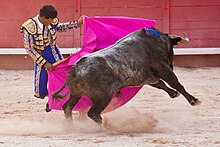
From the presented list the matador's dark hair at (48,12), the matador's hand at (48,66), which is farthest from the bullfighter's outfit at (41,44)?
the matador's dark hair at (48,12)

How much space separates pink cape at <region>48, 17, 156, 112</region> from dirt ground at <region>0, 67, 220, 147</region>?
17 centimetres

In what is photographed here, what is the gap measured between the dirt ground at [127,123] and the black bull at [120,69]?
235 mm

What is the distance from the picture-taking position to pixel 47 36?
17.5 ft

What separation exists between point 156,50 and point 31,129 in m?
1.23

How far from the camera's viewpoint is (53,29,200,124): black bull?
4691 mm

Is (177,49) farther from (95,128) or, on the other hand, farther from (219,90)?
(95,128)

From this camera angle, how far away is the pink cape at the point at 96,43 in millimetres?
5297

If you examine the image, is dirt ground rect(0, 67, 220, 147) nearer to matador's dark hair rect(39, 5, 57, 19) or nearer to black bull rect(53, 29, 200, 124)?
black bull rect(53, 29, 200, 124)

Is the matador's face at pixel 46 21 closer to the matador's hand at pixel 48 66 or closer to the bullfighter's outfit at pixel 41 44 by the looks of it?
the bullfighter's outfit at pixel 41 44

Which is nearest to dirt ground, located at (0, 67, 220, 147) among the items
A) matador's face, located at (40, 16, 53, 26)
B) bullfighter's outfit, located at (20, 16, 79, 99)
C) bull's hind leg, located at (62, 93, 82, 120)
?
bull's hind leg, located at (62, 93, 82, 120)

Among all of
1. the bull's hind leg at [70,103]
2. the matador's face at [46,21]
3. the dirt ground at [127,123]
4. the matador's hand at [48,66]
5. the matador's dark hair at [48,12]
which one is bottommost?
the dirt ground at [127,123]

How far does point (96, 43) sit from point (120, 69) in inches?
23.5

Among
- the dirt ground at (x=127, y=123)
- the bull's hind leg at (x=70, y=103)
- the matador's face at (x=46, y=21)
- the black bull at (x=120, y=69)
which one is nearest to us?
the dirt ground at (x=127, y=123)

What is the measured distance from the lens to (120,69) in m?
4.82
